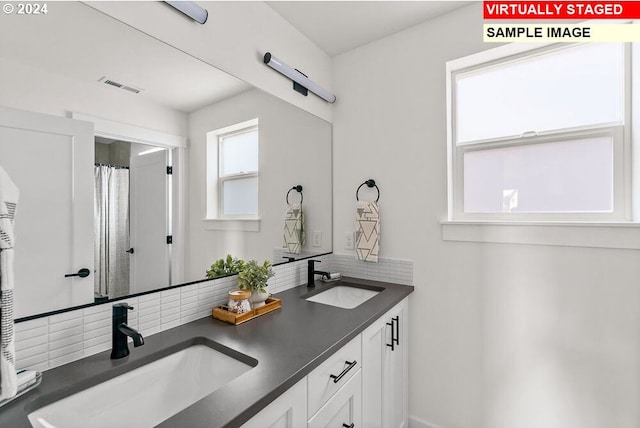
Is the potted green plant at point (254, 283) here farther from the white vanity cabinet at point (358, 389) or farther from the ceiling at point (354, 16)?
the ceiling at point (354, 16)

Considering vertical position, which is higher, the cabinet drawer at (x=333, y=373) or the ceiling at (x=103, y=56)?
the ceiling at (x=103, y=56)

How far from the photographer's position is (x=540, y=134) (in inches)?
59.4

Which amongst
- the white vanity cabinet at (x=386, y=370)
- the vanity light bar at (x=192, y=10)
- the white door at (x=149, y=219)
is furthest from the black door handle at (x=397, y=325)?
the vanity light bar at (x=192, y=10)

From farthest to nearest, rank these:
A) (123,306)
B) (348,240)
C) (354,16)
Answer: (348,240)
(354,16)
(123,306)

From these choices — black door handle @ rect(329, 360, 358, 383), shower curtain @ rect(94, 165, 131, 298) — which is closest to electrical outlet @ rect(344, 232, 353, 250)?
black door handle @ rect(329, 360, 358, 383)

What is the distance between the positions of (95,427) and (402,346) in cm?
141

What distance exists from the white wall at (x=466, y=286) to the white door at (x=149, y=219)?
119 centimetres

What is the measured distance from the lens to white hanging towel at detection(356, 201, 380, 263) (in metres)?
1.86

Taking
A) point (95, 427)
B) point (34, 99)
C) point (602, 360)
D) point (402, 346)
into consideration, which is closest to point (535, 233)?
point (602, 360)

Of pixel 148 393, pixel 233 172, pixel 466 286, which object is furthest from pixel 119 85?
pixel 466 286

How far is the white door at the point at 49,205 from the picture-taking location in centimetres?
79

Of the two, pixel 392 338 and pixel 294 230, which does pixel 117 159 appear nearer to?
pixel 294 230

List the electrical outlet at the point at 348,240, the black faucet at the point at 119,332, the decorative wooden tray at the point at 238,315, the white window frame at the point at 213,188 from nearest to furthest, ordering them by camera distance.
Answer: the black faucet at the point at 119,332 → the decorative wooden tray at the point at 238,315 → the white window frame at the point at 213,188 → the electrical outlet at the point at 348,240

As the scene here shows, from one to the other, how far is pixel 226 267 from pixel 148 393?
1.86ft
